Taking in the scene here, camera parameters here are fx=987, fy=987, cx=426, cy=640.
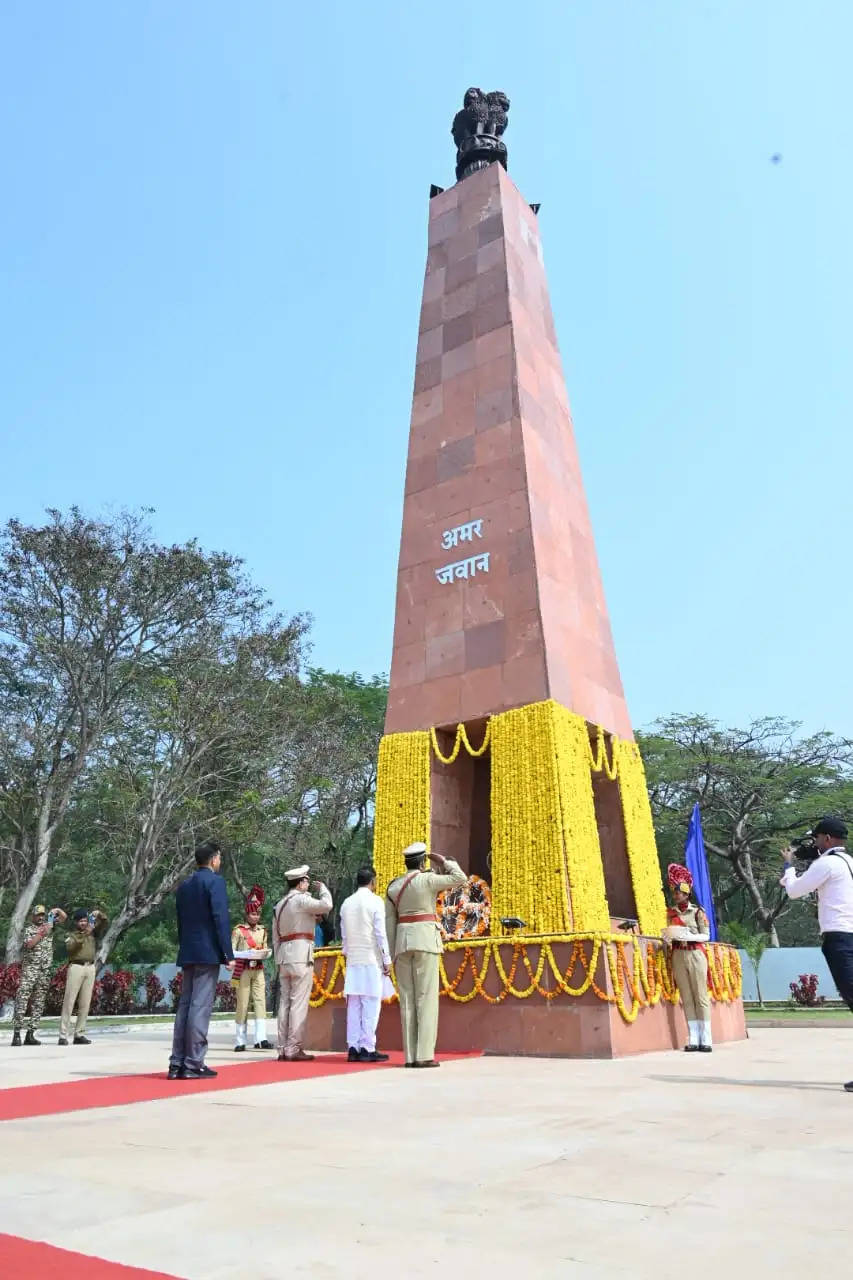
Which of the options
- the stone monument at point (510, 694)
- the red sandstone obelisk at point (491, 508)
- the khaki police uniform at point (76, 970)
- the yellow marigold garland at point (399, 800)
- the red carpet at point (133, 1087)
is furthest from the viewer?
the khaki police uniform at point (76, 970)

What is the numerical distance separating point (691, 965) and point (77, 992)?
6.83 m

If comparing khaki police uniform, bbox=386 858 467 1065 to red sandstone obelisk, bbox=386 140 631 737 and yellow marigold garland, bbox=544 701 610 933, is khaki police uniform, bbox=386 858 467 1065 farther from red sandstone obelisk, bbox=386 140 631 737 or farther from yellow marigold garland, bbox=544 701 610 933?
red sandstone obelisk, bbox=386 140 631 737

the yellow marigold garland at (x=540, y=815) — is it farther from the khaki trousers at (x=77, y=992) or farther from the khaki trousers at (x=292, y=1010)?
the khaki trousers at (x=77, y=992)

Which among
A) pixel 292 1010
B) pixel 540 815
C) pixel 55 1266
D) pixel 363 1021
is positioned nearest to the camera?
pixel 55 1266

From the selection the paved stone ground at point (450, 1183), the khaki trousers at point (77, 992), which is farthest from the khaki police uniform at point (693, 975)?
the khaki trousers at point (77, 992)

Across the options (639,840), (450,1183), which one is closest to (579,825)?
(639,840)

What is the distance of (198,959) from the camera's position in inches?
252

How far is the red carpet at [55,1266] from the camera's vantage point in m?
2.12

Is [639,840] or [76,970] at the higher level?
[639,840]

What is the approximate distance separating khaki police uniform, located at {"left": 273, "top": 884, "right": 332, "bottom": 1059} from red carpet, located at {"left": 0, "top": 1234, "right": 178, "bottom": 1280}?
5.68m

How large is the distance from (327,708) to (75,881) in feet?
31.2

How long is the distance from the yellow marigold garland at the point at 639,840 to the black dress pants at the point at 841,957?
5.12 metres

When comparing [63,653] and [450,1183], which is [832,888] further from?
[63,653]

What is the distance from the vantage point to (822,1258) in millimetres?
2170
